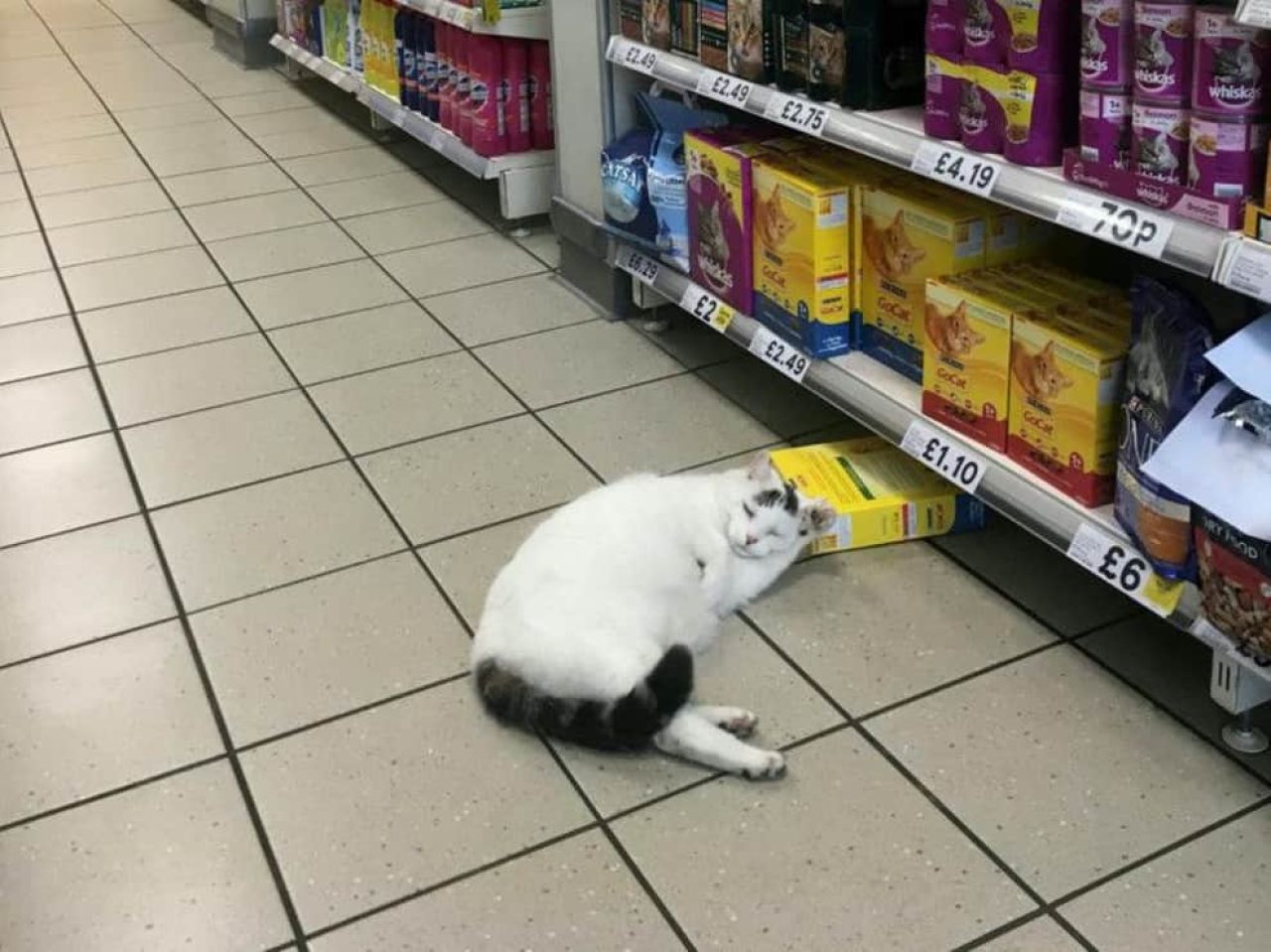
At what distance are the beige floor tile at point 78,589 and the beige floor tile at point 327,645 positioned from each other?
15 cm

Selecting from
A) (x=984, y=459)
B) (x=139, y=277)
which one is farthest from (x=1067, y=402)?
(x=139, y=277)

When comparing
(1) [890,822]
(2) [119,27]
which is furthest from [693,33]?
(2) [119,27]

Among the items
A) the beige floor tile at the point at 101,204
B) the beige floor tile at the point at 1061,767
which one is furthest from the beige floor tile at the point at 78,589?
the beige floor tile at the point at 101,204

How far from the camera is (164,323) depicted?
375 centimetres

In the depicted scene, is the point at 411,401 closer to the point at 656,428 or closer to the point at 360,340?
the point at 360,340

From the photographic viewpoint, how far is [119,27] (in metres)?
8.16

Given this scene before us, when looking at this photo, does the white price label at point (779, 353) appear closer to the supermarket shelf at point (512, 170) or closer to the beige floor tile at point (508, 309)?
the beige floor tile at point (508, 309)

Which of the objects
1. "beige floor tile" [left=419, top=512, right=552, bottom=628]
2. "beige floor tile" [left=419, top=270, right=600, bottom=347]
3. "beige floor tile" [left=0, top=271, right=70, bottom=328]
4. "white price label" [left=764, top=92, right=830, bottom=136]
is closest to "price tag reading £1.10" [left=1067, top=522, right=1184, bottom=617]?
"white price label" [left=764, top=92, right=830, bottom=136]

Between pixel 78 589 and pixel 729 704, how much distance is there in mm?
1254

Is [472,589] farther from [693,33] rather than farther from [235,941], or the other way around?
[693,33]

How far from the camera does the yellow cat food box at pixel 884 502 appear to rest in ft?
8.19

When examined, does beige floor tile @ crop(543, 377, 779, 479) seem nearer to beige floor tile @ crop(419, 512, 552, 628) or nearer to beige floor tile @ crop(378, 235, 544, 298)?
beige floor tile @ crop(419, 512, 552, 628)

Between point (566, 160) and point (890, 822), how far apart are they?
2.29 meters

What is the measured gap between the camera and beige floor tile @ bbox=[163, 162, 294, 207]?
481 centimetres
